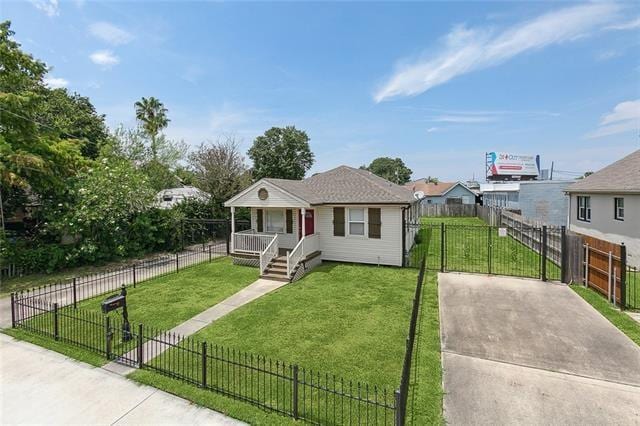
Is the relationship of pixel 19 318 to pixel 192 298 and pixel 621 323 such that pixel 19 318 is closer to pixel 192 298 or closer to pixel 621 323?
pixel 192 298

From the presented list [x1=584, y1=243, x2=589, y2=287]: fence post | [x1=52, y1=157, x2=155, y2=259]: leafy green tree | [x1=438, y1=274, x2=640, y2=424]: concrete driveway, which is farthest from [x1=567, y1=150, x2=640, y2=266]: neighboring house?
[x1=52, y1=157, x2=155, y2=259]: leafy green tree

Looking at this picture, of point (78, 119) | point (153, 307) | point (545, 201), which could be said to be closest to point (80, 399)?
point (153, 307)

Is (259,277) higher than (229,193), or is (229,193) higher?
(229,193)

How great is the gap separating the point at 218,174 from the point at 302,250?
38.8ft

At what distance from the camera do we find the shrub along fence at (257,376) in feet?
16.5

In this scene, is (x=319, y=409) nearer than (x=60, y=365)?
Yes

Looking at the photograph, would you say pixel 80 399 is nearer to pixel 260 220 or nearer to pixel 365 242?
pixel 365 242

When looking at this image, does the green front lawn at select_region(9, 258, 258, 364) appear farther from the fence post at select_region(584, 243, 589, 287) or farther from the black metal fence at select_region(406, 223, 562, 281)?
the fence post at select_region(584, 243, 589, 287)

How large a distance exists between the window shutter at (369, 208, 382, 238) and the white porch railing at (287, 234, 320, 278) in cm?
268

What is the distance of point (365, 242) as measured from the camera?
15.4 m

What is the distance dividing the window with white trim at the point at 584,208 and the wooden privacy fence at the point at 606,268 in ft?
31.2

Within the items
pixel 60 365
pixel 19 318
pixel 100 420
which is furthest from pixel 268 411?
pixel 19 318

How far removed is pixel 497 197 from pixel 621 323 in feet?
109

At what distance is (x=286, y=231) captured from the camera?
16.9 m
